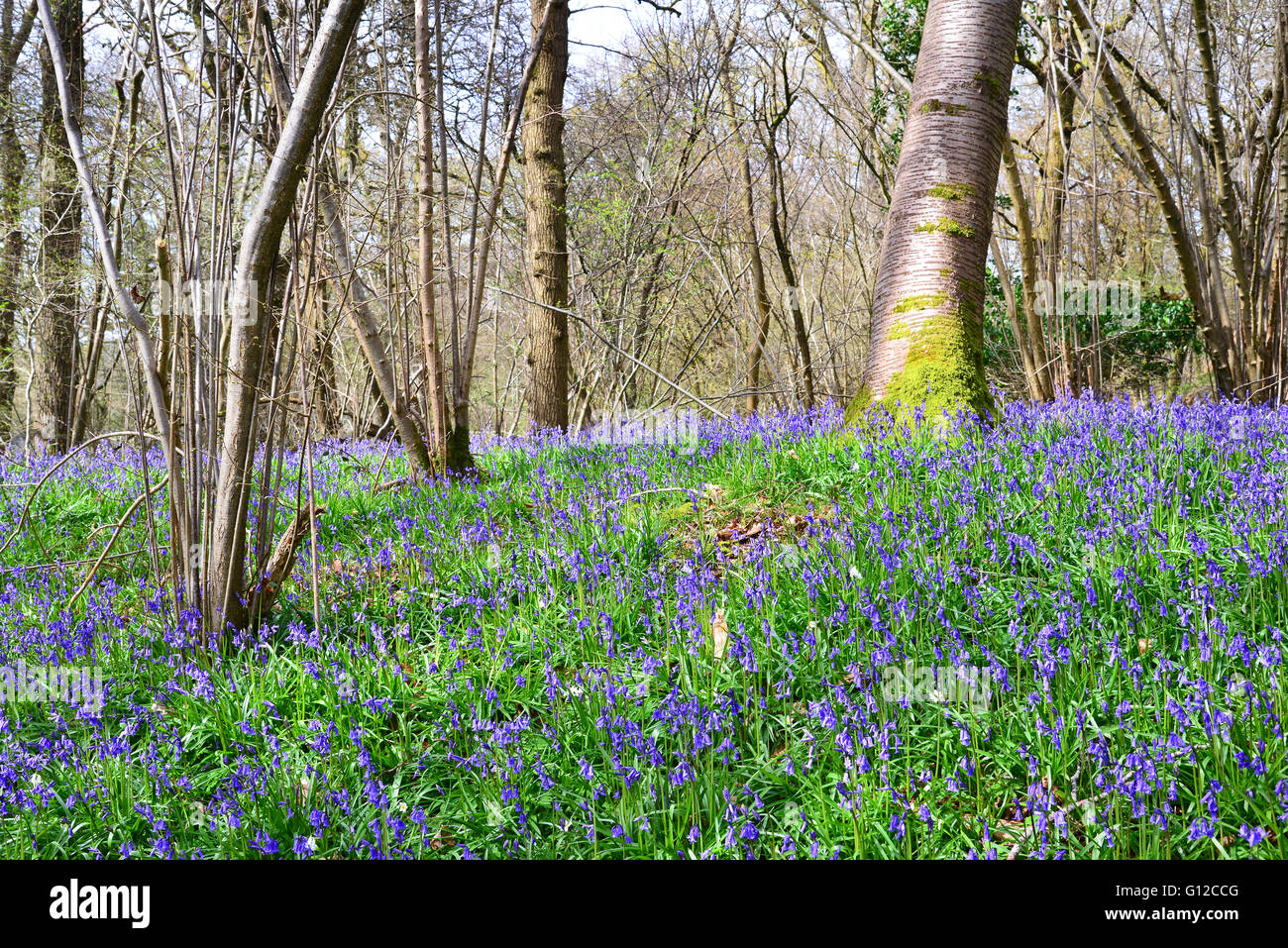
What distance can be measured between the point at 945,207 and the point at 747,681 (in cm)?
345

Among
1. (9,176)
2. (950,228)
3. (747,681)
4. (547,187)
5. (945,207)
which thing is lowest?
(747,681)

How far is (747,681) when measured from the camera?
2.55 m

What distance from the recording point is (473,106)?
33.9 feet

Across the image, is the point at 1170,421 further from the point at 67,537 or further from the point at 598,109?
the point at 598,109

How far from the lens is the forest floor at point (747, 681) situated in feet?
6.87

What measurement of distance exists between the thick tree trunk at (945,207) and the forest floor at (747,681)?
79 centimetres

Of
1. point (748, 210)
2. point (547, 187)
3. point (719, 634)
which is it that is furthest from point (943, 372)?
point (748, 210)

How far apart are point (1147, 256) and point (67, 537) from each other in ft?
66.6

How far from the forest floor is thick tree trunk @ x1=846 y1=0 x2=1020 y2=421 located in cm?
79

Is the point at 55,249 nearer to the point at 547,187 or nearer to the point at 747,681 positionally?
the point at 547,187

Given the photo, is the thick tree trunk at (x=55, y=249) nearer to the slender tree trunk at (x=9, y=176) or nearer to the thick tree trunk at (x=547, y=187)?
the slender tree trunk at (x=9, y=176)

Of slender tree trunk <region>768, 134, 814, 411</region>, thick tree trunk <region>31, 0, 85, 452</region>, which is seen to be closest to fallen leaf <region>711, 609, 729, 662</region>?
slender tree trunk <region>768, 134, 814, 411</region>

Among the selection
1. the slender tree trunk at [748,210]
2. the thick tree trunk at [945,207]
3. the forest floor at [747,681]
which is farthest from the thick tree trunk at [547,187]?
the forest floor at [747,681]
